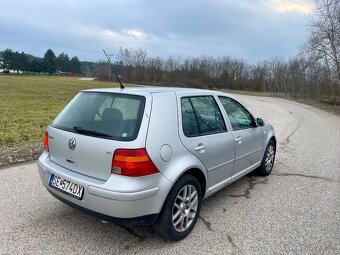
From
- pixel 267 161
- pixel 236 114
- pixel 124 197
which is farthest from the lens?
pixel 267 161

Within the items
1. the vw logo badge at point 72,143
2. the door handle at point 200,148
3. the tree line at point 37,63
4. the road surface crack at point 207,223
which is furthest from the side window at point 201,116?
the tree line at point 37,63

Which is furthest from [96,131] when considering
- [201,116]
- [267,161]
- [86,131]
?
[267,161]

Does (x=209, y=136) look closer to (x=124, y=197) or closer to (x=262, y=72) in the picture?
(x=124, y=197)

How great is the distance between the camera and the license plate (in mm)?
3082

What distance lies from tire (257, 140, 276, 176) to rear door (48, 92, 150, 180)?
2.99 m

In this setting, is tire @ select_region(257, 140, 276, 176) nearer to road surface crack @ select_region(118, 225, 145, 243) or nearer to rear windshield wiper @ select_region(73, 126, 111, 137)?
road surface crack @ select_region(118, 225, 145, 243)

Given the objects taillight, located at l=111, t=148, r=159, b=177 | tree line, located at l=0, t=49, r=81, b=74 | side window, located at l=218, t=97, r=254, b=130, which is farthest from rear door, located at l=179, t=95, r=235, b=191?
tree line, located at l=0, t=49, r=81, b=74

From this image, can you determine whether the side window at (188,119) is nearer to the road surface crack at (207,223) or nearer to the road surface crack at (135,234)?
the road surface crack at (207,223)

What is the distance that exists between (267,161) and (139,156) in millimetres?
3319

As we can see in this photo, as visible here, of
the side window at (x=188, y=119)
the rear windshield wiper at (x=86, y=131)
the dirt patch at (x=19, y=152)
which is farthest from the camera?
the dirt patch at (x=19, y=152)

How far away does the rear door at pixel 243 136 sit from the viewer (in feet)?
14.2

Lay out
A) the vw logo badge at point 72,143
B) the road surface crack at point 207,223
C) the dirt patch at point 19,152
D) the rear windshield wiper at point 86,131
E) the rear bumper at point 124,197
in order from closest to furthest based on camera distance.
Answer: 1. the rear bumper at point 124,197
2. the rear windshield wiper at point 86,131
3. the vw logo badge at point 72,143
4. the road surface crack at point 207,223
5. the dirt patch at point 19,152

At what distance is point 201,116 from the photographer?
12.3 ft

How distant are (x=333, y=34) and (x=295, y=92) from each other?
17.4m
